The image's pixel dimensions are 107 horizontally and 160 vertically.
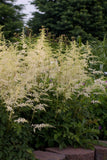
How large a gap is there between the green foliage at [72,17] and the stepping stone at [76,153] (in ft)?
57.0

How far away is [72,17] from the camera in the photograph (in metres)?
20.5

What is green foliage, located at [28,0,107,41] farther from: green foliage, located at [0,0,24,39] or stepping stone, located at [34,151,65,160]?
stepping stone, located at [34,151,65,160]

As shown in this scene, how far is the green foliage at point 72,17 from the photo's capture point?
20172mm

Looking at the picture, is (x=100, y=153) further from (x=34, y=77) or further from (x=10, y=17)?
(x=10, y=17)

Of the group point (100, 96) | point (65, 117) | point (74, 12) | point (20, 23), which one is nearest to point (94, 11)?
point (74, 12)

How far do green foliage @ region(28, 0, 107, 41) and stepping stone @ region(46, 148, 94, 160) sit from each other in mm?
17384

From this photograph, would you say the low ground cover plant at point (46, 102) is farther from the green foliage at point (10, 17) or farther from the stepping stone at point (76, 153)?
the green foliage at point (10, 17)

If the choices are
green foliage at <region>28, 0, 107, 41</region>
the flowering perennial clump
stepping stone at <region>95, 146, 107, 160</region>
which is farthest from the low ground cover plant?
green foliage at <region>28, 0, 107, 41</region>

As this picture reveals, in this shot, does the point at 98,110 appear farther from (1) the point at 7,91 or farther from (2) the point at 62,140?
(1) the point at 7,91

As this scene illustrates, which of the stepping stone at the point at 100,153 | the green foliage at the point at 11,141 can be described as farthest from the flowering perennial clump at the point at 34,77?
the stepping stone at the point at 100,153

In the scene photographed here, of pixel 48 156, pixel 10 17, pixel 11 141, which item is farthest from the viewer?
pixel 10 17

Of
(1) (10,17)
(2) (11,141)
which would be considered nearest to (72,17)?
(1) (10,17)

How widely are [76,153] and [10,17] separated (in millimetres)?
17486

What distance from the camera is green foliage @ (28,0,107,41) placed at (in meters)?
20.2
